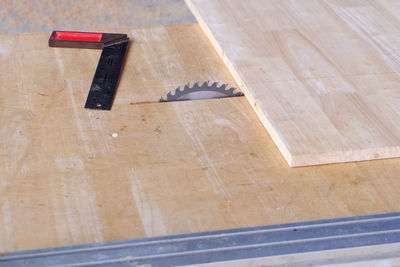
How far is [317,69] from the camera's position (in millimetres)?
1384

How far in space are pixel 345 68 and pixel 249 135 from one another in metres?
0.39

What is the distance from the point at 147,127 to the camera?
48.0 inches

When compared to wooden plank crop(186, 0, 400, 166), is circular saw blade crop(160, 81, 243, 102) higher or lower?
lower

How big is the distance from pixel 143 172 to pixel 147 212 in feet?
0.39

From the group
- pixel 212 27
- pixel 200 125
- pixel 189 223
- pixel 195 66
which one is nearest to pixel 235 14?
pixel 212 27

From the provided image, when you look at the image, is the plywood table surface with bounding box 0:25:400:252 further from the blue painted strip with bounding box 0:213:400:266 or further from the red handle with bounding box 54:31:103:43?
the red handle with bounding box 54:31:103:43

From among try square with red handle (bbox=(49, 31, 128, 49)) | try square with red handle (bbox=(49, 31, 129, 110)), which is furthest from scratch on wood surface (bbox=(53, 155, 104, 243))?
try square with red handle (bbox=(49, 31, 128, 49))

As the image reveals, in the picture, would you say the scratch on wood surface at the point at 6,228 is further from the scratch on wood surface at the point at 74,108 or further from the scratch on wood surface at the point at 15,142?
the scratch on wood surface at the point at 74,108

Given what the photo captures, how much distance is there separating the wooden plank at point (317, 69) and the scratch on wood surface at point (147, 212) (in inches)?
13.1

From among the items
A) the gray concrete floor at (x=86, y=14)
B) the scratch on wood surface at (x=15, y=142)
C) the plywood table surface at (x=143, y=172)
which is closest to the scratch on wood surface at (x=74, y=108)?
the plywood table surface at (x=143, y=172)

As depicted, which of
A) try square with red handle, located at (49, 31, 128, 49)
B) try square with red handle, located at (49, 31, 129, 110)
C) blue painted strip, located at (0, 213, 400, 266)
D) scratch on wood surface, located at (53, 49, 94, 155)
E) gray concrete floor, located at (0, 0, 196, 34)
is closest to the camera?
blue painted strip, located at (0, 213, 400, 266)

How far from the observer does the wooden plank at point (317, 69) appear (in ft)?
3.76

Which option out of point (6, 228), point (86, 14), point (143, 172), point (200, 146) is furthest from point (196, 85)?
point (86, 14)

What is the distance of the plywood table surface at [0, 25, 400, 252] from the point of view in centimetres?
97
